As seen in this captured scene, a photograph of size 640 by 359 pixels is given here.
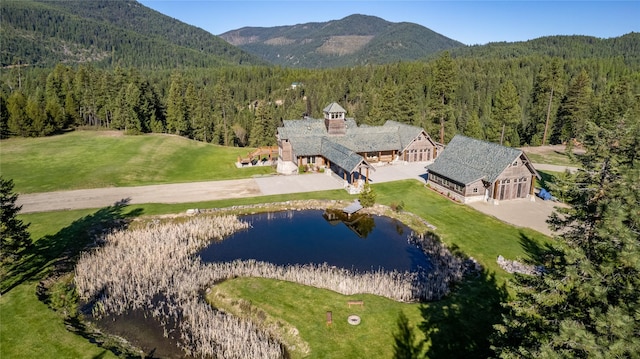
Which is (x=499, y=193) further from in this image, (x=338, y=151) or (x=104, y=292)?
(x=104, y=292)

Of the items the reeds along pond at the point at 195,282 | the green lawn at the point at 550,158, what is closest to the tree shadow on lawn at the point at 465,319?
the reeds along pond at the point at 195,282

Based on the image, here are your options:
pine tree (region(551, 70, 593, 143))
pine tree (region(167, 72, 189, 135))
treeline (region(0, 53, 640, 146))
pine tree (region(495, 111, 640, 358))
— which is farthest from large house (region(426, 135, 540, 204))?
pine tree (region(167, 72, 189, 135))

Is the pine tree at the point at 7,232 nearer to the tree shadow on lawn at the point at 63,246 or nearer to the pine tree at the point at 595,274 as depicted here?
the tree shadow on lawn at the point at 63,246

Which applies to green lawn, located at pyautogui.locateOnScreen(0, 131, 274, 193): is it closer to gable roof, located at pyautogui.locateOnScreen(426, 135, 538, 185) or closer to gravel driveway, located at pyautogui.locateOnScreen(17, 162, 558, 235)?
gravel driveway, located at pyautogui.locateOnScreen(17, 162, 558, 235)

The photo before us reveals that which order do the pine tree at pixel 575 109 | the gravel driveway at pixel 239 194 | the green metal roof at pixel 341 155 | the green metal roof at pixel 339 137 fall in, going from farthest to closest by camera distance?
the pine tree at pixel 575 109
the green metal roof at pixel 339 137
the green metal roof at pixel 341 155
the gravel driveway at pixel 239 194

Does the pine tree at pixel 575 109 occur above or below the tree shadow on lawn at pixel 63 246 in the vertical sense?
above

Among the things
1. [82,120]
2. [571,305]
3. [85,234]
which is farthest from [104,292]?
[82,120]
